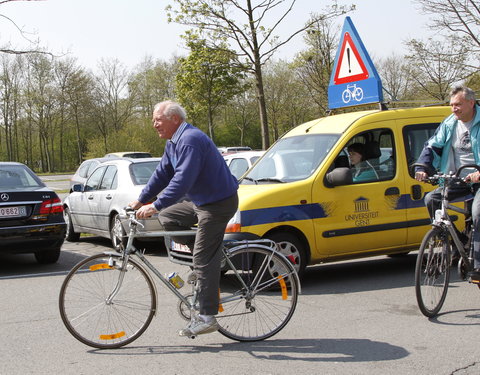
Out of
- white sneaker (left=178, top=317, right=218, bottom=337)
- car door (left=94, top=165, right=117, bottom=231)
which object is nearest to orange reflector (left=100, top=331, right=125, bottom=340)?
white sneaker (left=178, top=317, right=218, bottom=337)

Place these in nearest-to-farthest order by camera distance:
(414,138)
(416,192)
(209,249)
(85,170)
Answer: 1. (209,249)
2. (416,192)
3. (414,138)
4. (85,170)

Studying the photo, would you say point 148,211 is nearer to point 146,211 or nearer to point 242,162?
point 146,211

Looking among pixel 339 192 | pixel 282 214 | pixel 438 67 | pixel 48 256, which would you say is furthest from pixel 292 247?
pixel 438 67

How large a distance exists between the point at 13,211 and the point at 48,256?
3.62ft

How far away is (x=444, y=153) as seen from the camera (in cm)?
584

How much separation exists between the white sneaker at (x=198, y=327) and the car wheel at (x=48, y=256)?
489cm

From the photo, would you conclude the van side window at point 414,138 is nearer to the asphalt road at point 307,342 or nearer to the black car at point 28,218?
the asphalt road at point 307,342

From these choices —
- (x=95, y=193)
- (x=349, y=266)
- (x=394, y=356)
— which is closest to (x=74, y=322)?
(x=394, y=356)

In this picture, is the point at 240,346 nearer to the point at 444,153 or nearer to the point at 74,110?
the point at 444,153

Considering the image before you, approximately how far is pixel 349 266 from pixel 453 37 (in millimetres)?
16380

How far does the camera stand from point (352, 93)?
8.95m

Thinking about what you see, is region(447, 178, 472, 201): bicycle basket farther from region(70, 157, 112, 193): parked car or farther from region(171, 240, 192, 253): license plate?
region(70, 157, 112, 193): parked car

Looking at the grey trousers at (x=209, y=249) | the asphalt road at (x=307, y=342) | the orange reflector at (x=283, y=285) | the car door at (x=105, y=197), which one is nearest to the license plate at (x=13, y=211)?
the asphalt road at (x=307, y=342)

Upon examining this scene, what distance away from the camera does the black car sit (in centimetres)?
815
